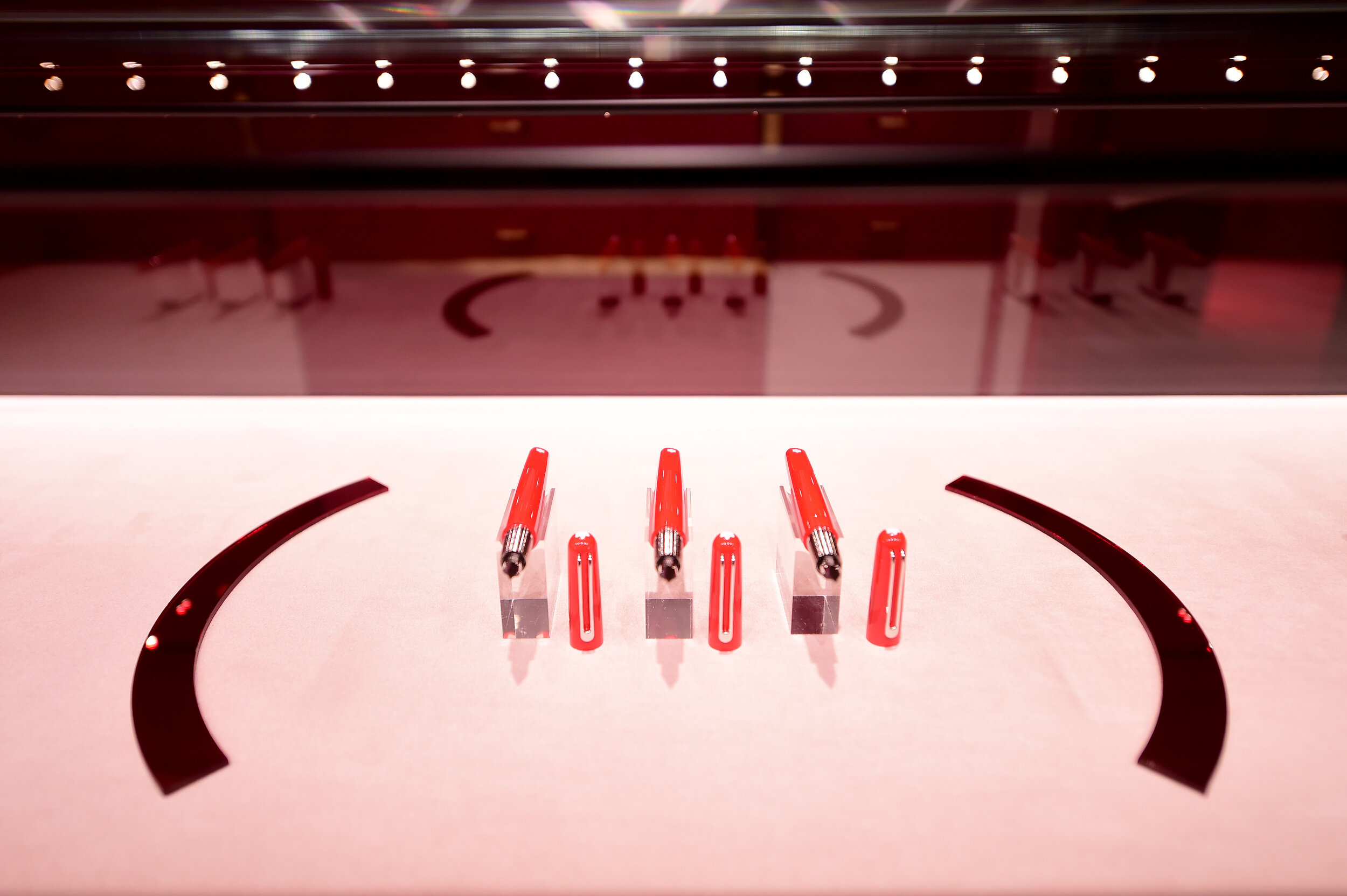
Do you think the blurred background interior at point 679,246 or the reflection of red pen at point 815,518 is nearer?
the reflection of red pen at point 815,518

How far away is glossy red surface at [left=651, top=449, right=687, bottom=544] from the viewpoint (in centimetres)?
156

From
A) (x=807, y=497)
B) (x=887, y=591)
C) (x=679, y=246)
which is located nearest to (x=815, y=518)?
(x=807, y=497)

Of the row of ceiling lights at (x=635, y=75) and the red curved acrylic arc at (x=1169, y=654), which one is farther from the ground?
the row of ceiling lights at (x=635, y=75)

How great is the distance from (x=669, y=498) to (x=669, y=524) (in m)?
Answer: 0.09

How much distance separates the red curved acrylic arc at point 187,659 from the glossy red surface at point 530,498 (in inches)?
24.6

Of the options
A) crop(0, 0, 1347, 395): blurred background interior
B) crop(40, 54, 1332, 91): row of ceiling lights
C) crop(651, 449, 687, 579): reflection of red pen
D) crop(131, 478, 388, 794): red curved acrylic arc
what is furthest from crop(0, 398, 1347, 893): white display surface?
crop(40, 54, 1332, 91): row of ceiling lights

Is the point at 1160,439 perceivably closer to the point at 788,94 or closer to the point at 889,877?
the point at 788,94

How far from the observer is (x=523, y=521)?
5.14 feet

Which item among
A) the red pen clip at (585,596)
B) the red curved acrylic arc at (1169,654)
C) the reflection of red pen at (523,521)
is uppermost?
the reflection of red pen at (523,521)

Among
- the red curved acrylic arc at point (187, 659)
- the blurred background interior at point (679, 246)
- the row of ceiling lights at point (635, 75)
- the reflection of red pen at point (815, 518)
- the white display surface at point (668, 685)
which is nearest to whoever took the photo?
the white display surface at point (668, 685)

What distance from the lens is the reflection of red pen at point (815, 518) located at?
150cm

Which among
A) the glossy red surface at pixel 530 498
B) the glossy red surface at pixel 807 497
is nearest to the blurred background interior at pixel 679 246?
the glossy red surface at pixel 530 498

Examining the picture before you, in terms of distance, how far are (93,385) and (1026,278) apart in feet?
10.4

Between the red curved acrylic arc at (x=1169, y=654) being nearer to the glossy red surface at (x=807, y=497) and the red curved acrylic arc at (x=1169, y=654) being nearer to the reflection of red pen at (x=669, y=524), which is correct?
the glossy red surface at (x=807, y=497)
